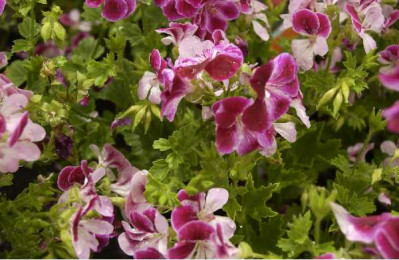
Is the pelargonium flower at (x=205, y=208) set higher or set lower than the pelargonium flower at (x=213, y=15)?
lower

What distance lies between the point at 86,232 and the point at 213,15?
18.2 inches

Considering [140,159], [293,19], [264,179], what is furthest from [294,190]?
[293,19]

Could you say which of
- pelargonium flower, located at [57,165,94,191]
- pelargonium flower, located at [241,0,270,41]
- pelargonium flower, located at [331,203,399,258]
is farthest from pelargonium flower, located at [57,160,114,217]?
pelargonium flower, located at [241,0,270,41]

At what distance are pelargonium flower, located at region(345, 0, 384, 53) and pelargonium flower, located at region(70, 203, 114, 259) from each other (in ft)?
1.76

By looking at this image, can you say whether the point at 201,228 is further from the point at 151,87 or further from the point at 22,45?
the point at 22,45

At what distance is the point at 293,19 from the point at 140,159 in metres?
0.42

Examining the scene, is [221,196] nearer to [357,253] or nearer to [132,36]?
[357,253]

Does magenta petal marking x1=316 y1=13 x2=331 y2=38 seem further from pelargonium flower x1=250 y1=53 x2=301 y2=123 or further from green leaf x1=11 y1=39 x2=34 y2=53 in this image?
green leaf x1=11 y1=39 x2=34 y2=53

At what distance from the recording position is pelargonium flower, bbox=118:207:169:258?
0.95 meters

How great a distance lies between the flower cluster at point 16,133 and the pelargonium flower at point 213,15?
0.37 m

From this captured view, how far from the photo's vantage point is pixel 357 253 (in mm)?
889

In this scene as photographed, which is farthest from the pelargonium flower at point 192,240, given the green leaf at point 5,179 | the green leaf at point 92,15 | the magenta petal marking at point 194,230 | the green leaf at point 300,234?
the green leaf at point 92,15

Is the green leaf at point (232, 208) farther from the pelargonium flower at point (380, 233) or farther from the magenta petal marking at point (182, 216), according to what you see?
the pelargonium flower at point (380, 233)

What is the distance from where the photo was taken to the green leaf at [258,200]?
118 cm
